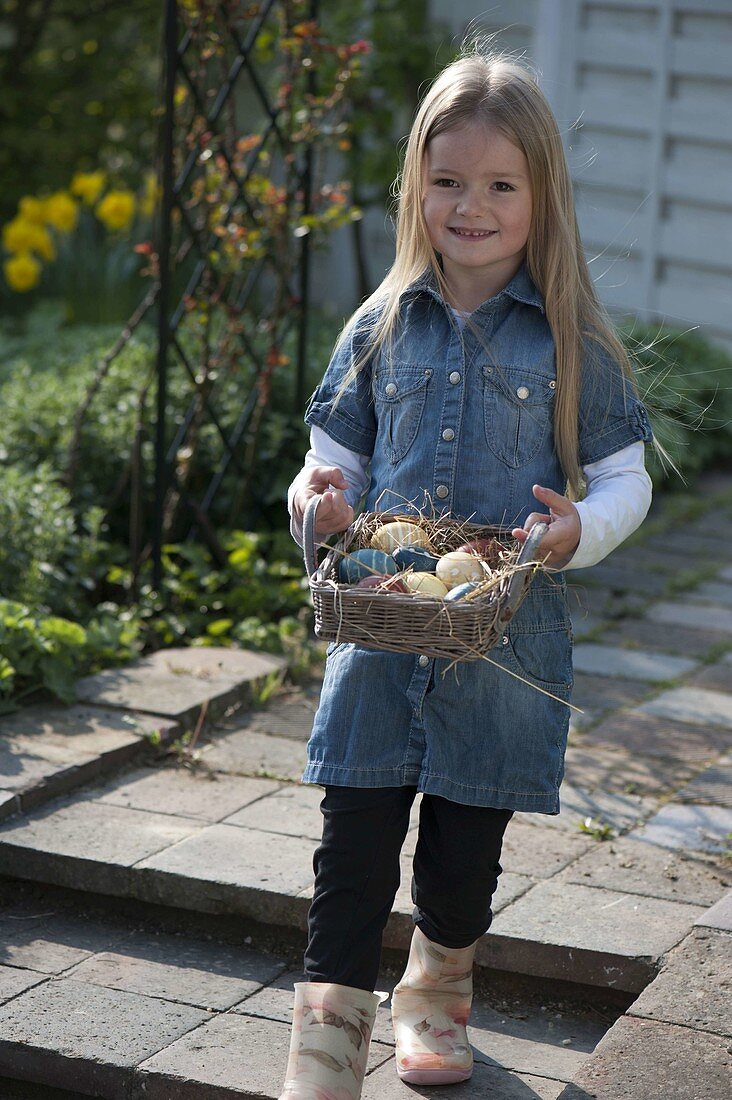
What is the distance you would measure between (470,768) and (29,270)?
21.6 ft

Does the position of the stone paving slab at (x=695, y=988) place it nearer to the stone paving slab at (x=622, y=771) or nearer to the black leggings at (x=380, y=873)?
the black leggings at (x=380, y=873)

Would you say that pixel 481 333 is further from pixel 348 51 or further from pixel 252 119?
pixel 252 119

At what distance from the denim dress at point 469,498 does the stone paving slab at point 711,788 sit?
1112 millimetres

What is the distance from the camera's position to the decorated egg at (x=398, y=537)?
222 cm

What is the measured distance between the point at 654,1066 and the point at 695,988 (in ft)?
0.82

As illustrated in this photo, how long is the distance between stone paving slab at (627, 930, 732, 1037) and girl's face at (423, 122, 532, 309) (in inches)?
49.5

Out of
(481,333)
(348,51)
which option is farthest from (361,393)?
(348,51)

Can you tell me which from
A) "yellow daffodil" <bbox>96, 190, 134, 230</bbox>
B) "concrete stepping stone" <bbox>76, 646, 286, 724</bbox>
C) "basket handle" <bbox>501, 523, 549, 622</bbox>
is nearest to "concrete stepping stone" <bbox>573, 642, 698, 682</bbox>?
"concrete stepping stone" <bbox>76, 646, 286, 724</bbox>

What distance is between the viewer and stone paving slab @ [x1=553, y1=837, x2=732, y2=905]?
2.82 m

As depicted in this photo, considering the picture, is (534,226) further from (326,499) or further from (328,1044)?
(328,1044)

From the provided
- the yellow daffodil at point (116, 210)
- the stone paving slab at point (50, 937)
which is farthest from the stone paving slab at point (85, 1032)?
the yellow daffodil at point (116, 210)

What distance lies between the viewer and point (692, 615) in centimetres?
495

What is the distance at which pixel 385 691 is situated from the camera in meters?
2.25

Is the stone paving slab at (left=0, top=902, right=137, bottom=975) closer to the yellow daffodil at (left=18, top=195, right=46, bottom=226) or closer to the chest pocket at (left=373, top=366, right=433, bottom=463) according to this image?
the chest pocket at (left=373, top=366, right=433, bottom=463)
